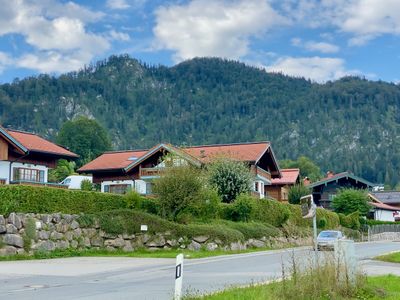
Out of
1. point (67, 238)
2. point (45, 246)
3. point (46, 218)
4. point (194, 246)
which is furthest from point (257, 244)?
point (45, 246)

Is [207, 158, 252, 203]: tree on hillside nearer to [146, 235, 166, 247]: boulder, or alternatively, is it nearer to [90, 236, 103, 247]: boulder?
[146, 235, 166, 247]: boulder

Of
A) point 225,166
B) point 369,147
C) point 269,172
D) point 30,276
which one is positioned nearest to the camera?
point 30,276

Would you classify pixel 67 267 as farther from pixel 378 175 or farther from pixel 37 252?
pixel 378 175

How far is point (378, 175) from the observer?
184 metres

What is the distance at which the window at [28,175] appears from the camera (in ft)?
160

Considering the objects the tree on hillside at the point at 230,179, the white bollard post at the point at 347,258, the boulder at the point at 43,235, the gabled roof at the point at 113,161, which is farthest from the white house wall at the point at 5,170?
the white bollard post at the point at 347,258

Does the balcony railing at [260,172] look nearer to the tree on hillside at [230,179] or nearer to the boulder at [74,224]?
the tree on hillside at [230,179]

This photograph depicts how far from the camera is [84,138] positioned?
431 feet

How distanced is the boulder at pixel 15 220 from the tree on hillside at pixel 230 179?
21.8 metres

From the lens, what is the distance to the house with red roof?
46528 millimetres

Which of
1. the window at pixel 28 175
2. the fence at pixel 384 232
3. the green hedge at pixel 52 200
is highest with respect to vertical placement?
the window at pixel 28 175

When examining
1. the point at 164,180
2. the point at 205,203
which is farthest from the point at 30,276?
the point at 205,203

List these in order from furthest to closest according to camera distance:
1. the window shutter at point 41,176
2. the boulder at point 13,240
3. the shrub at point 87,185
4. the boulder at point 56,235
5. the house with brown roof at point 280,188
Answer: the house with brown roof at point 280,188
the shrub at point 87,185
the window shutter at point 41,176
the boulder at point 56,235
the boulder at point 13,240

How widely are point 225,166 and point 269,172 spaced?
18282 mm
